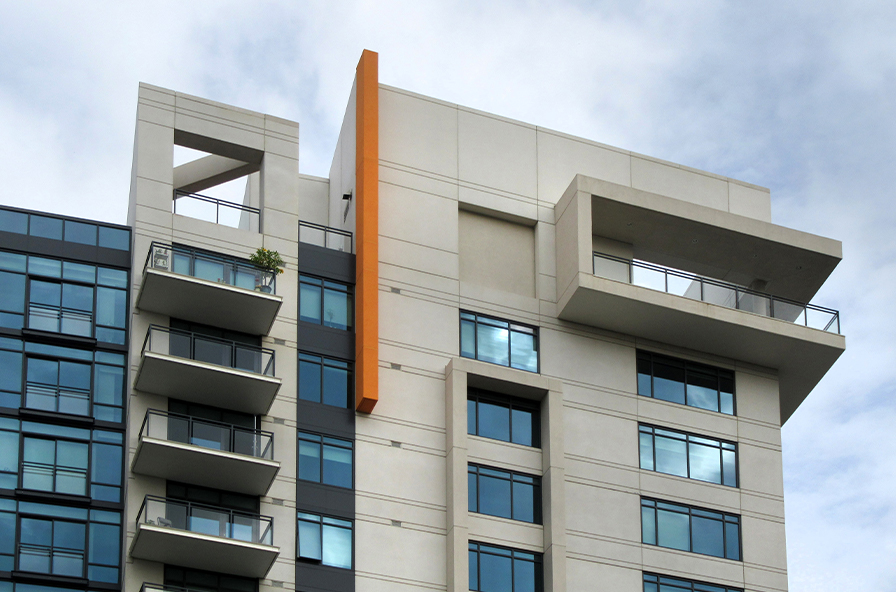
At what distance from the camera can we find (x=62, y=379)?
45.5 metres

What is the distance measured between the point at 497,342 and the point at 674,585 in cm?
1059

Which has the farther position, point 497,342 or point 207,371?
point 497,342

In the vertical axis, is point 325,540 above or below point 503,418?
below

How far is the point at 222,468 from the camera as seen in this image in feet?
145

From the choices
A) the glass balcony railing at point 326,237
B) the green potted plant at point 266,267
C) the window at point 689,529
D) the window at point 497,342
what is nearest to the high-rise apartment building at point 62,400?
the green potted plant at point 266,267

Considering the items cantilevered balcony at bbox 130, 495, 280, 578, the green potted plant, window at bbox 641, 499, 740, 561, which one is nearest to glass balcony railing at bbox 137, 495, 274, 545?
cantilevered balcony at bbox 130, 495, 280, 578

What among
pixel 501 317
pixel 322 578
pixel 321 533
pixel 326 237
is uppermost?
pixel 326 237

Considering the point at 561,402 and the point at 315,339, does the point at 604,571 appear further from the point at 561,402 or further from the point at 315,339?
the point at 315,339

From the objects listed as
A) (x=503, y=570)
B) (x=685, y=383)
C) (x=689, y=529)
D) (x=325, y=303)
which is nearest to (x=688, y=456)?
(x=689, y=529)

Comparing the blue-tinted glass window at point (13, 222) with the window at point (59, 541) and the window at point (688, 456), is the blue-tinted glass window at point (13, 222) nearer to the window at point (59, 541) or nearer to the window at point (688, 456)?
the window at point (59, 541)

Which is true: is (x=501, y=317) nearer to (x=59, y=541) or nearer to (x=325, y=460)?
(x=325, y=460)

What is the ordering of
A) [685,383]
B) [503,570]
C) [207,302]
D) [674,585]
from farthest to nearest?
1. [685,383]
2. [674,585]
3. [503,570]
4. [207,302]

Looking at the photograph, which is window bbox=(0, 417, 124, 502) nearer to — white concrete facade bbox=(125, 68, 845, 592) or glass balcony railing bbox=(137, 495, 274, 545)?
white concrete facade bbox=(125, 68, 845, 592)

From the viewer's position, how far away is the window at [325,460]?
46406 millimetres
